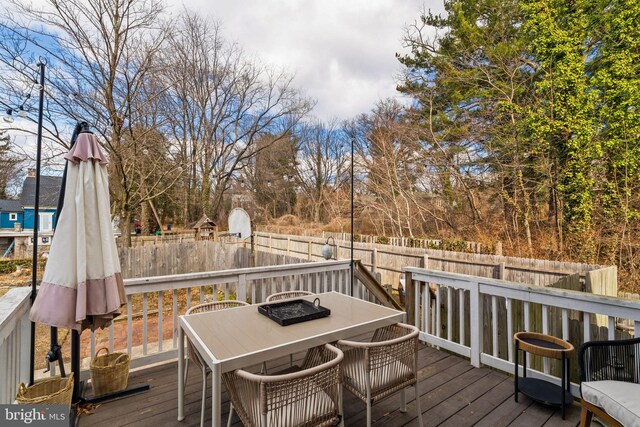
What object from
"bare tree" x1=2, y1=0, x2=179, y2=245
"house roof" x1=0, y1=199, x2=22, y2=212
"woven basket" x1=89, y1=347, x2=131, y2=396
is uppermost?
"bare tree" x1=2, y1=0, x2=179, y2=245

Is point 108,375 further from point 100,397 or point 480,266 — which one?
point 480,266

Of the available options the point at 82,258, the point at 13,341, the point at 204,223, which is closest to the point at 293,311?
the point at 82,258

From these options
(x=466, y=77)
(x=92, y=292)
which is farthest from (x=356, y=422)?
(x=466, y=77)

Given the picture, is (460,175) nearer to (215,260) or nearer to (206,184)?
(215,260)

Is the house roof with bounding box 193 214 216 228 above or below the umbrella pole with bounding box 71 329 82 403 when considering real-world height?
above

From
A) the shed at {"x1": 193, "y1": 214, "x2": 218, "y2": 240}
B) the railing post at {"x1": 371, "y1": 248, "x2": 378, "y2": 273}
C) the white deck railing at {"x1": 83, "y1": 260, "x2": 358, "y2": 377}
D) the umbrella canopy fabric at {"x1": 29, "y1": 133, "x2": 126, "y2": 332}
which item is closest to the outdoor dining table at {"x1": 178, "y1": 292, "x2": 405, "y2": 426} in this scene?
the umbrella canopy fabric at {"x1": 29, "y1": 133, "x2": 126, "y2": 332}

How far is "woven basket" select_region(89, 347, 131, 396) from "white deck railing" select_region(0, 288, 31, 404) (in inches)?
17.3

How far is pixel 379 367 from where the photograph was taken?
6.20 feet

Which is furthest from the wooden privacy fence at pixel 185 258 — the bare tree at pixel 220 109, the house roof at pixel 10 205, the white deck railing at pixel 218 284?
the house roof at pixel 10 205

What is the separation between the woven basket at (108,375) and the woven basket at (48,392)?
0.79ft

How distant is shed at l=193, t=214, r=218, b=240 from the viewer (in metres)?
12.3

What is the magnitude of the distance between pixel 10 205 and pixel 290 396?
28061 mm

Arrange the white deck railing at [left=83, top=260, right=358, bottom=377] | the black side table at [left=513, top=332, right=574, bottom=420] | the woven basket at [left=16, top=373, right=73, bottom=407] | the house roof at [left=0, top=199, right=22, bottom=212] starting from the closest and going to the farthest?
1. the woven basket at [left=16, top=373, right=73, bottom=407]
2. the black side table at [left=513, top=332, right=574, bottom=420]
3. the white deck railing at [left=83, top=260, right=358, bottom=377]
4. the house roof at [left=0, top=199, right=22, bottom=212]

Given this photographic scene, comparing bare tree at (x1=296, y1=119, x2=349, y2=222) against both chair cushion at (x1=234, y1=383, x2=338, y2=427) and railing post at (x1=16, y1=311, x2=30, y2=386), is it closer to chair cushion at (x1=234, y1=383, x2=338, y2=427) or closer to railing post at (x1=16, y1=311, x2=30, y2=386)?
Result: railing post at (x1=16, y1=311, x2=30, y2=386)
